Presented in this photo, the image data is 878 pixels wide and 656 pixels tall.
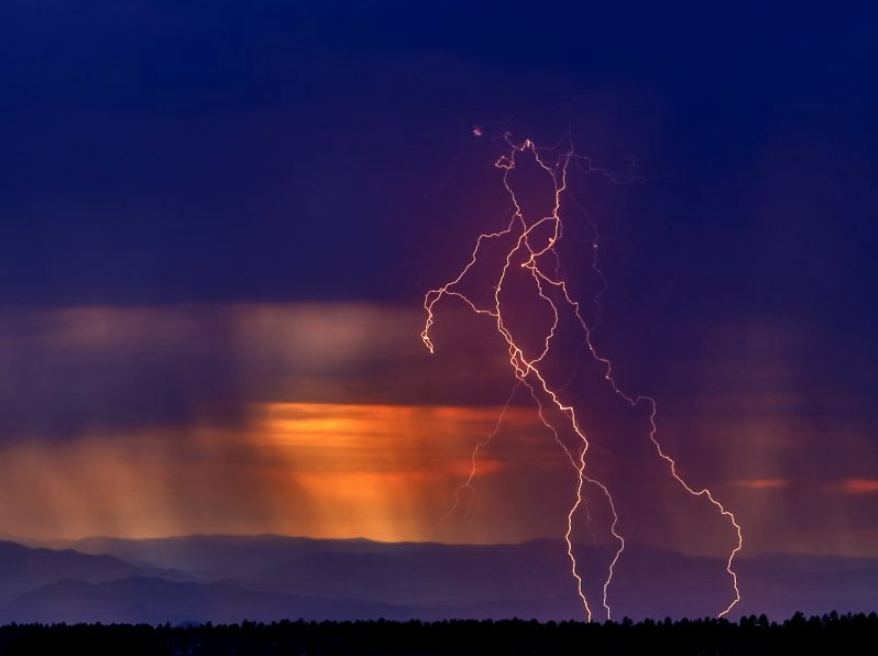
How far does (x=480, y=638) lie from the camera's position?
1811 inches

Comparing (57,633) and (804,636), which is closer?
(804,636)

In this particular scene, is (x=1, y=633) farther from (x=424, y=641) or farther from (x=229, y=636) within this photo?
(x=424, y=641)

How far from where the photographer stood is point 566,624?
46969mm

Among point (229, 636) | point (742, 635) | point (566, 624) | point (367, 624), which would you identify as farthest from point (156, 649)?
point (742, 635)

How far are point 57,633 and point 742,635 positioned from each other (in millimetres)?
15289

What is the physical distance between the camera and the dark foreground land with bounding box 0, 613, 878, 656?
44469 mm

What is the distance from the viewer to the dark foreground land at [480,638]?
44.5 metres

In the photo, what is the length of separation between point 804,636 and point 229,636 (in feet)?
40.5

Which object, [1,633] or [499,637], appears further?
[1,633]

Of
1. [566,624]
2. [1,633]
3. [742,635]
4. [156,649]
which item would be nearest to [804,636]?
[742,635]

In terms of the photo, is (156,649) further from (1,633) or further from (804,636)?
(804,636)

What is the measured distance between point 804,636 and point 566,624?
5370mm

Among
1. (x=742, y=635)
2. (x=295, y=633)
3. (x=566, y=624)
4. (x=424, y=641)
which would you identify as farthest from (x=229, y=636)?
(x=742, y=635)

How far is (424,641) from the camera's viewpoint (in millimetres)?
45812
